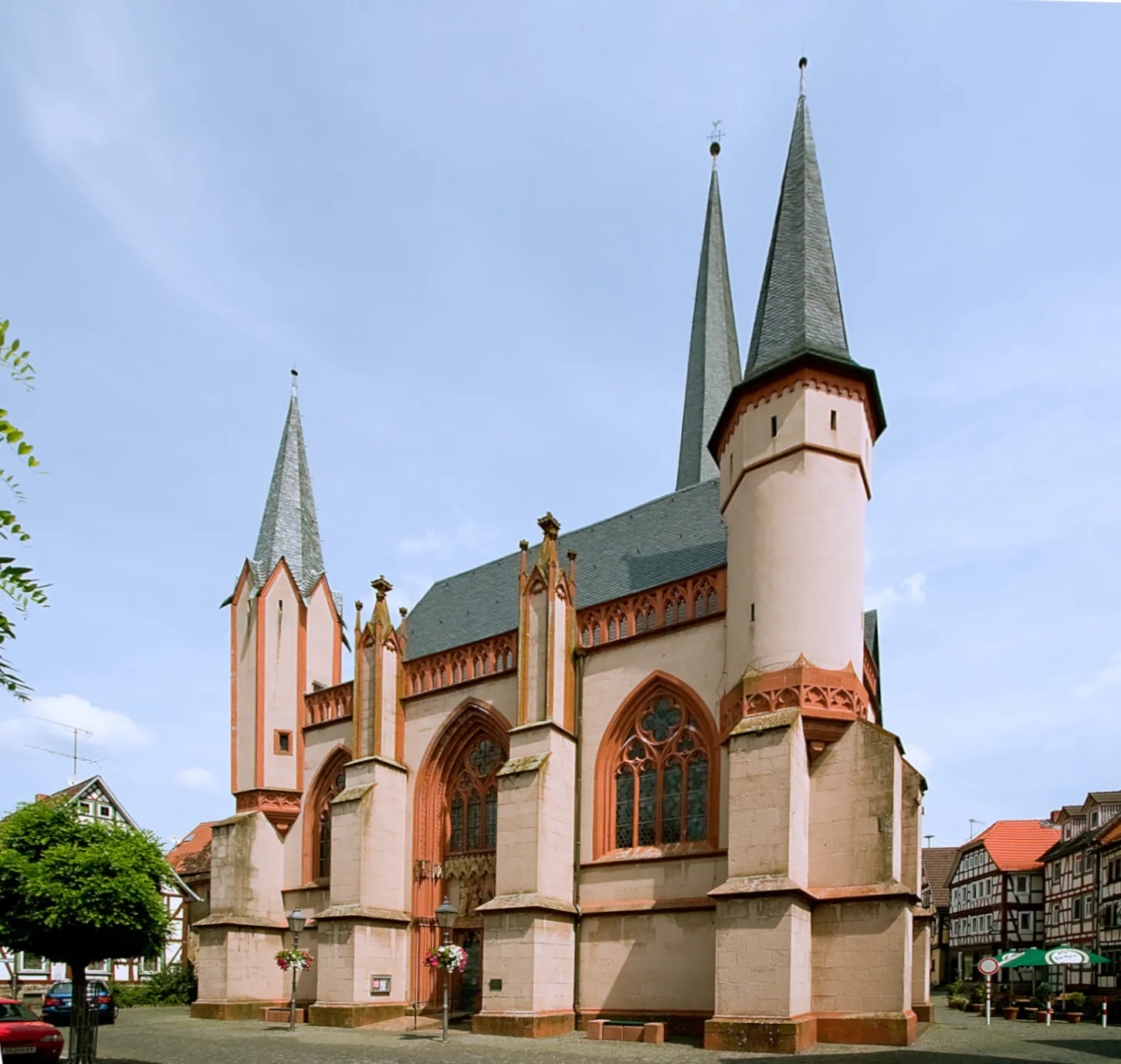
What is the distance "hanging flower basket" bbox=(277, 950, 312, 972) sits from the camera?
2553 centimetres

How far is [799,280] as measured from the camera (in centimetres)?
2312

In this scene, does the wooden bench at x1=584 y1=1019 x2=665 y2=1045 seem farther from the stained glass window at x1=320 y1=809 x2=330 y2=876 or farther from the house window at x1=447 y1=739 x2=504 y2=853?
the stained glass window at x1=320 y1=809 x2=330 y2=876

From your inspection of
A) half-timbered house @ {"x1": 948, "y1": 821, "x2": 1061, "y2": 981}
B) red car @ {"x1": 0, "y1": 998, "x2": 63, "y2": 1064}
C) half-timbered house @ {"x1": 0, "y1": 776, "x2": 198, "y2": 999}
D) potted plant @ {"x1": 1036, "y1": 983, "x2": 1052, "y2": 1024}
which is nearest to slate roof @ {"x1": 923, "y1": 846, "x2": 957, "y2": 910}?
half-timbered house @ {"x1": 948, "y1": 821, "x2": 1061, "y2": 981}

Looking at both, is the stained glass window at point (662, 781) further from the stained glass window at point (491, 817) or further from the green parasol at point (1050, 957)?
the green parasol at point (1050, 957)

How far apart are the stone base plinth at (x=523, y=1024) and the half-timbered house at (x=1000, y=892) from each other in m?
49.3

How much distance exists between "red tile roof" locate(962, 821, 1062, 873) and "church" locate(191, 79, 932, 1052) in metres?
43.3

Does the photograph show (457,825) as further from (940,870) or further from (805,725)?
(940,870)

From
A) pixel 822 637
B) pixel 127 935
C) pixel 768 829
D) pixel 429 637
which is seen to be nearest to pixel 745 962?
pixel 768 829

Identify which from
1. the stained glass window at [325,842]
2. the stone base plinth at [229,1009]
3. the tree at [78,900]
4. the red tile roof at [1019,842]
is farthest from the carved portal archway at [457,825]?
the red tile roof at [1019,842]

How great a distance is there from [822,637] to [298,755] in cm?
1622

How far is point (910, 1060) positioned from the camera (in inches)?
609

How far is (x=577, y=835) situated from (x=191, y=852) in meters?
38.6

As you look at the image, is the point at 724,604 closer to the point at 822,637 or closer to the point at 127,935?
the point at 822,637

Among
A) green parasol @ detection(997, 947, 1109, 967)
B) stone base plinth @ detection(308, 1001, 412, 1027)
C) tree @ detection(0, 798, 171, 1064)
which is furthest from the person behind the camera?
green parasol @ detection(997, 947, 1109, 967)
